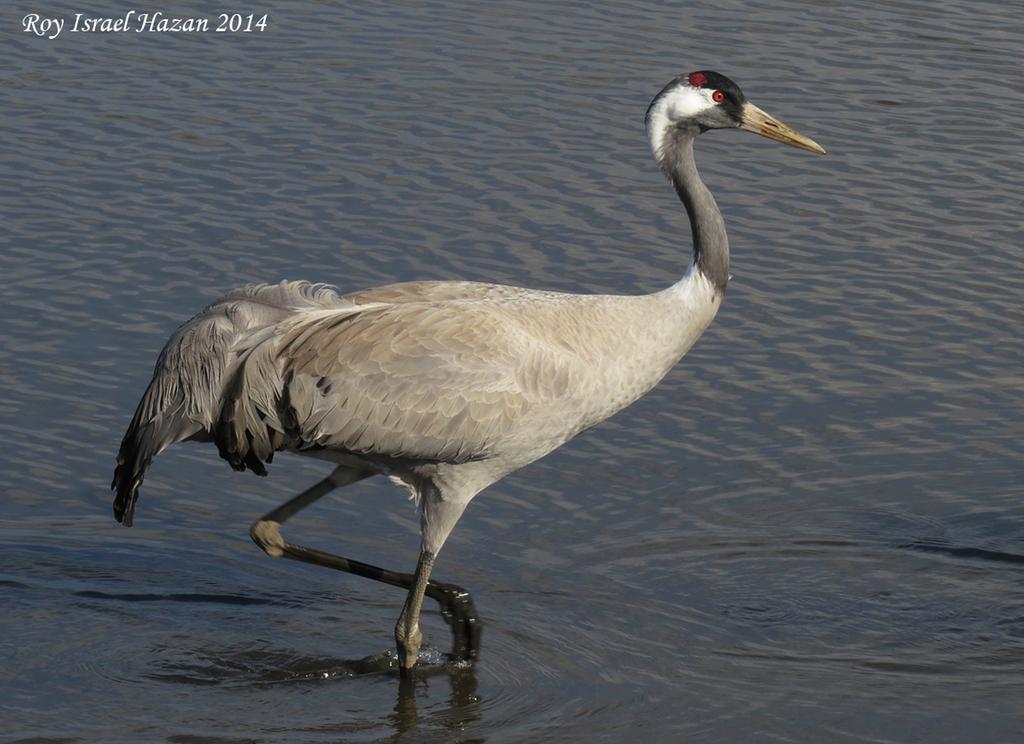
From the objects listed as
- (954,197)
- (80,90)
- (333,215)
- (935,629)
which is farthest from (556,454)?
(80,90)

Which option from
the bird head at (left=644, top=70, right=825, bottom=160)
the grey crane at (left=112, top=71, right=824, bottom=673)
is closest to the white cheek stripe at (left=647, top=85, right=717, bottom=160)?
the bird head at (left=644, top=70, right=825, bottom=160)

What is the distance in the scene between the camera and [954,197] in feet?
36.6

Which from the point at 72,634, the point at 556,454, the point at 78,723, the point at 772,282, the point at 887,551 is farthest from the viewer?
the point at 772,282

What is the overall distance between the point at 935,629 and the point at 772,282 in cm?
326

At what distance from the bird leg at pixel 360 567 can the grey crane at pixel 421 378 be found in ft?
0.04

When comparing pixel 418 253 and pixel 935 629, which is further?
pixel 418 253

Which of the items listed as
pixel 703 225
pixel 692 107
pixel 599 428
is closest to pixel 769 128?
pixel 692 107

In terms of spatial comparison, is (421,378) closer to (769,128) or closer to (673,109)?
(673,109)

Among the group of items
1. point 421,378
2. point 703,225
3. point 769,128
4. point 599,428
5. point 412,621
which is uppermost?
point 769,128

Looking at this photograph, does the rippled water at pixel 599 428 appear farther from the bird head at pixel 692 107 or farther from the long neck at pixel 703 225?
the bird head at pixel 692 107

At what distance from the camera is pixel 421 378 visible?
673cm

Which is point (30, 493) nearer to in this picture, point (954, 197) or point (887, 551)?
point (887, 551)

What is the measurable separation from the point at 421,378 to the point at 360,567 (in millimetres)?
867

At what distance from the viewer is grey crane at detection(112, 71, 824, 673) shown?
6.68 m
